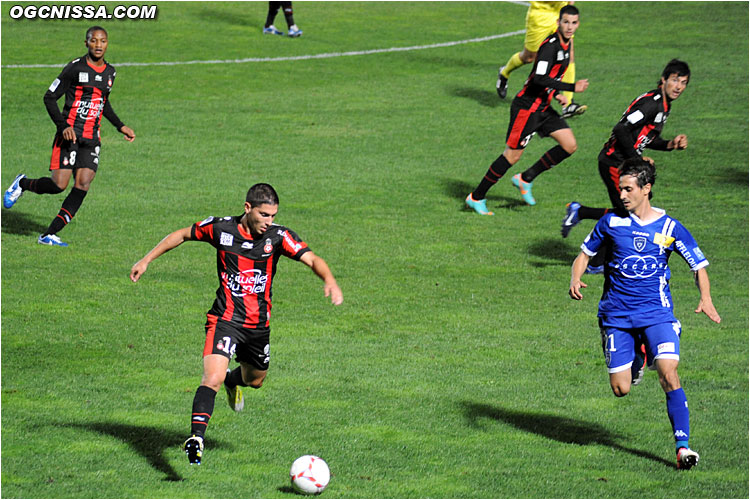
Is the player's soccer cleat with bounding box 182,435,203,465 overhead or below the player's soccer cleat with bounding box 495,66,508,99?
below

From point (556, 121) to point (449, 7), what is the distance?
20.9 m

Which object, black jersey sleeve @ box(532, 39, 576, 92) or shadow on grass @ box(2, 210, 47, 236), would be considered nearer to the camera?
black jersey sleeve @ box(532, 39, 576, 92)

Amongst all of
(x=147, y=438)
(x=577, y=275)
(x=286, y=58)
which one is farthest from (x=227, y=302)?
(x=286, y=58)

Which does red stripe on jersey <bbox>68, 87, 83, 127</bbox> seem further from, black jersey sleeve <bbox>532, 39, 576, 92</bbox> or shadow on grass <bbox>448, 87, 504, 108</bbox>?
shadow on grass <bbox>448, 87, 504, 108</bbox>

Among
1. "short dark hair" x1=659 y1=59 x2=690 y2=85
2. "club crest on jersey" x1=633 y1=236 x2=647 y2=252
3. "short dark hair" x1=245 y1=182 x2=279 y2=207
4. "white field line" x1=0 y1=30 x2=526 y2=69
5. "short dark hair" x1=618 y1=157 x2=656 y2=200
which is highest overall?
"white field line" x1=0 y1=30 x2=526 y2=69

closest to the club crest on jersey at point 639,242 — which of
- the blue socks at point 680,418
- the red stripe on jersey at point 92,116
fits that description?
the blue socks at point 680,418

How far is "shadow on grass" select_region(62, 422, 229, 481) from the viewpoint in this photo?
314 inches

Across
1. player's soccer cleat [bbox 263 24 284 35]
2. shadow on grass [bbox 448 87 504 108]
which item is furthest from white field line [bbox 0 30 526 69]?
shadow on grass [bbox 448 87 504 108]

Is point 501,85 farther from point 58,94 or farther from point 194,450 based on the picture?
point 194,450

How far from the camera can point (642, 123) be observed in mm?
12414

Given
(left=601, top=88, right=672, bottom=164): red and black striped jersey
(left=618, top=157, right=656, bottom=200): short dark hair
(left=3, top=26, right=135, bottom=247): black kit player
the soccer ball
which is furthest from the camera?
(left=3, top=26, right=135, bottom=247): black kit player

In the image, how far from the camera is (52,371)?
9.93 m

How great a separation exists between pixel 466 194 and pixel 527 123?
266cm

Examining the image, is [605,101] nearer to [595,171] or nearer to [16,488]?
[595,171]
